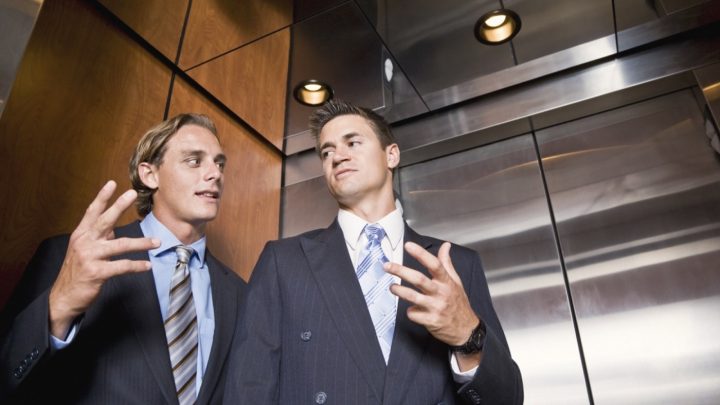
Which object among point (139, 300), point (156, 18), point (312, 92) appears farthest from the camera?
point (312, 92)

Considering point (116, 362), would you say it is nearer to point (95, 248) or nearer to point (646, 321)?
point (95, 248)

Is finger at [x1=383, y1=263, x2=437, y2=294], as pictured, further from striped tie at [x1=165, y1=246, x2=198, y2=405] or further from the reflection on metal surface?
the reflection on metal surface

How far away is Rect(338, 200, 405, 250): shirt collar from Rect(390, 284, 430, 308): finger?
529 mm

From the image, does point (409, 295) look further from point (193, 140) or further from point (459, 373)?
point (193, 140)

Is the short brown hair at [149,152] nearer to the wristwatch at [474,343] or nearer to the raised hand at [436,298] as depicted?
the raised hand at [436,298]

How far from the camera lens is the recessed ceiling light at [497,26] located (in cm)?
277

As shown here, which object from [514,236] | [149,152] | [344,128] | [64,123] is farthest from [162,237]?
[514,236]

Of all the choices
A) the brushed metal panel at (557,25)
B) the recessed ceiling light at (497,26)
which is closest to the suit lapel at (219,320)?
the recessed ceiling light at (497,26)

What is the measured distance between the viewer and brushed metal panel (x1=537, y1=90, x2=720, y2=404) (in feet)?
7.59

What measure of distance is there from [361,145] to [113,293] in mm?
1041

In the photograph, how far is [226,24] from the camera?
298cm

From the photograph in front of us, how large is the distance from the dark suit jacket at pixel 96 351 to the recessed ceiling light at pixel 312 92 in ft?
6.68

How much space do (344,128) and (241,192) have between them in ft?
4.83

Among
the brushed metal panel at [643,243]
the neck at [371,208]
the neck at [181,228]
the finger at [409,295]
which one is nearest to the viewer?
the finger at [409,295]
